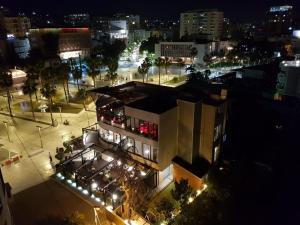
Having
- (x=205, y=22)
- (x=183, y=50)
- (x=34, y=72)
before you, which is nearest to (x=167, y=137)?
(x=34, y=72)

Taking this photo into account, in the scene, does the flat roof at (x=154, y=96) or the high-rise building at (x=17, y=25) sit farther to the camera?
the high-rise building at (x=17, y=25)

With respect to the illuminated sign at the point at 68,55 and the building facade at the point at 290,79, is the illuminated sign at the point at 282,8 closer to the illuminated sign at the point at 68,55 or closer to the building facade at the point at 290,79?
the illuminated sign at the point at 68,55

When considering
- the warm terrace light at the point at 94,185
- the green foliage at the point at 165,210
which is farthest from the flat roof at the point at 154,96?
the warm terrace light at the point at 94,185

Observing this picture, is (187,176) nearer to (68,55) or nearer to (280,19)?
(68,55)

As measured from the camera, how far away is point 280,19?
195000 millimetres

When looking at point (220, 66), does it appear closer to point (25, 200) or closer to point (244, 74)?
point (244, 74)

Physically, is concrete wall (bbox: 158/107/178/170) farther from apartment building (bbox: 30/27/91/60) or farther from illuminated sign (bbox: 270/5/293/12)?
illuminated sign (bbox: 270/5/293/12)

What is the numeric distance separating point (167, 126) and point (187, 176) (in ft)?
19.2

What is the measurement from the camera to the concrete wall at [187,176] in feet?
80.3

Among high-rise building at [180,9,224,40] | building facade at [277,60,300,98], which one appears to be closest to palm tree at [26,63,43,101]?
building facade at [277,60,300,98]

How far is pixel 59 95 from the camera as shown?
5728 cm

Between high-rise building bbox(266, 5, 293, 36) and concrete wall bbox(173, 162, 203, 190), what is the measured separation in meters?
200

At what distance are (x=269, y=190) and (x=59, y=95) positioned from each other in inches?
1897

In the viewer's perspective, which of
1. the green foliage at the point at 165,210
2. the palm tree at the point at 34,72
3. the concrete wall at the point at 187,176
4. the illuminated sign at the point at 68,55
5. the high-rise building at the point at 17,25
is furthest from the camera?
the high-rise building at the point at 17,25
